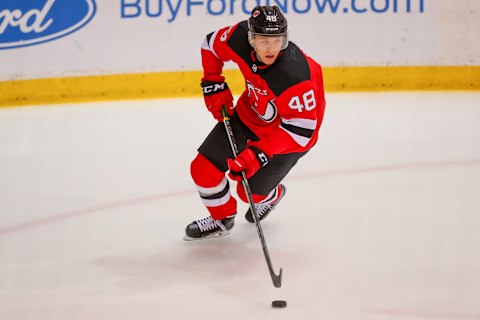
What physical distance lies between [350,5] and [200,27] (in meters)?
1.21

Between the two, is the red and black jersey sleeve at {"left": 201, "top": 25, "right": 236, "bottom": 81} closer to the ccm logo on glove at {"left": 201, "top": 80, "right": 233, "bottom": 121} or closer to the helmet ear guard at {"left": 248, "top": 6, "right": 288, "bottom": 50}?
the ccm logo on glove at {"left": 201, "top": 80, "right": 233, "bottom": 121}

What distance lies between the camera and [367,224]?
399cm

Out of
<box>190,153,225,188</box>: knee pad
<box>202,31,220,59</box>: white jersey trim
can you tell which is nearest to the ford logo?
<box>202,31,220,59</box>: white jersey trim

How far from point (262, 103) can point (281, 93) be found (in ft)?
0.80

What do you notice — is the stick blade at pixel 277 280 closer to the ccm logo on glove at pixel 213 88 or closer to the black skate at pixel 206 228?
the black skate at pixel 206 228

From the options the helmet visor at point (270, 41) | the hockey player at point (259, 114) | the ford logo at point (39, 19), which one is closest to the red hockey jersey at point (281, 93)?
the hockey player at point (259, 114)

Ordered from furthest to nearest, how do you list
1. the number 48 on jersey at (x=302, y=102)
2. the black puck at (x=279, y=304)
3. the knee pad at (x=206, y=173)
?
the knee pad at (x=206, y=173) < the number 48 on jersey at (x=302, y=102) < the black puck at (x=279, y=304)

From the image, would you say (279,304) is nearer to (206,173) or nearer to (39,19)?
(206,173)

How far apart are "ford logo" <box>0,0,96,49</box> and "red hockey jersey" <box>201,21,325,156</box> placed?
299cm

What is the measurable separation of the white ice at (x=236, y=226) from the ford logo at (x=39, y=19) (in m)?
0.55

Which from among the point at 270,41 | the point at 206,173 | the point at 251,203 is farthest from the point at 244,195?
the point at 270,41

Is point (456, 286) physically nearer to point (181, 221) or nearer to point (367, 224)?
point (367, 224)

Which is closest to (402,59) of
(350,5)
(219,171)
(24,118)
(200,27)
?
(350,5)

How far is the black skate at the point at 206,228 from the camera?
3.85 m
